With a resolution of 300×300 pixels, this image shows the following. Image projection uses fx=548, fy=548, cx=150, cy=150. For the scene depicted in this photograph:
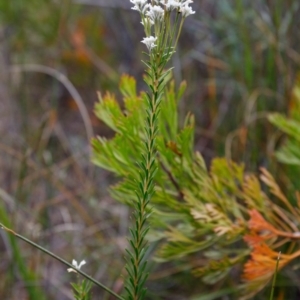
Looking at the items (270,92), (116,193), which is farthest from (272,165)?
(116,193)

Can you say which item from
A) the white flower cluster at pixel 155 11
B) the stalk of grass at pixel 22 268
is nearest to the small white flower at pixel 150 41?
the white flower cluster at pixel 155 11

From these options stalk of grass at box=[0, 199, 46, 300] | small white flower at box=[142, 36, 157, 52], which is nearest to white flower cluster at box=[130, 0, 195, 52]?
small white flower at box=[142, 36, 157, 52]

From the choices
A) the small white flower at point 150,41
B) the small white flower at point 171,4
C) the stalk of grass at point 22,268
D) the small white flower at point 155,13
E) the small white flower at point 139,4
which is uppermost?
the small white flower at point 139,4

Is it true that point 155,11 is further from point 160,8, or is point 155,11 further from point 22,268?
point 22,268

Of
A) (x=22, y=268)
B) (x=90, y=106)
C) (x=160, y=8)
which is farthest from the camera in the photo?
(x=90, y=106)

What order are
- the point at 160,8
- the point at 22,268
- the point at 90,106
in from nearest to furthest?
1. the point at 160,8
2. the point at 22,268
3. the point at 90,106

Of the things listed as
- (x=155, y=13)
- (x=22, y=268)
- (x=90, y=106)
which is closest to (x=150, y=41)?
(x=155, y=13)

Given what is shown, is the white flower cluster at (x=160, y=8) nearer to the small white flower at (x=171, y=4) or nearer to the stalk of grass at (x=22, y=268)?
the small white flower at (x=171, y=4)

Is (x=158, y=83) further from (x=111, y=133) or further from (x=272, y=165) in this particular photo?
(x=111, y=133)
